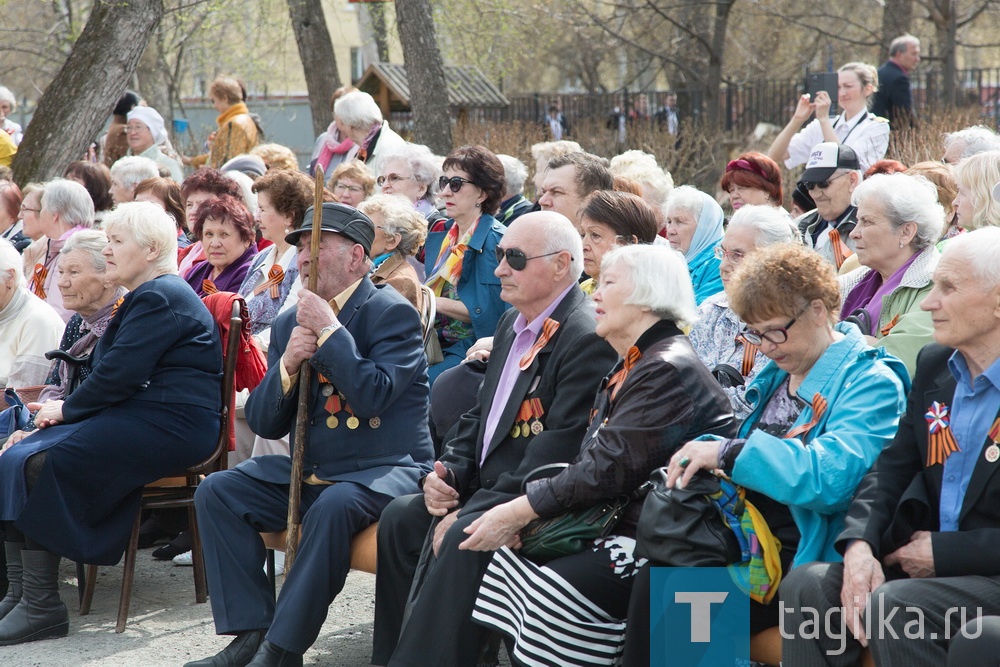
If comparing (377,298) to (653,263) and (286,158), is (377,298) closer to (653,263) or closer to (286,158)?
(653,263)

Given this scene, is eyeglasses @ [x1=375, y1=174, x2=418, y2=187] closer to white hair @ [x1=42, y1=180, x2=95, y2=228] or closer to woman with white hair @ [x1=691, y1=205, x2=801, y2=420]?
white hair @ [x1=42, y1=180, x2=95, y2=228]

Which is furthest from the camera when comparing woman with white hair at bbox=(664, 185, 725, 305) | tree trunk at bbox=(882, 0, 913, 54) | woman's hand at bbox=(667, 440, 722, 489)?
tree trunk at bbox=(882, 0, 913, 54)

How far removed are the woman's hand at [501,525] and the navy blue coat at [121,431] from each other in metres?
1.87

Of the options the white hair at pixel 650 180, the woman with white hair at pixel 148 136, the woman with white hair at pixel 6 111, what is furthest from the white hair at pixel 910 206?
the woman with white hair at pixel 6 111

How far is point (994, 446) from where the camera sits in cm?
312

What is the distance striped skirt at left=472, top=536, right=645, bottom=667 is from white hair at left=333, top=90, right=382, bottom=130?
18.3 feet

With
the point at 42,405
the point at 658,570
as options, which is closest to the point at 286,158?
the point at 42,405

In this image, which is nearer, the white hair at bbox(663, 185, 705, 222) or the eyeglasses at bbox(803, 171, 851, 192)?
the white hair at bbox(663, 185, 705, 222)

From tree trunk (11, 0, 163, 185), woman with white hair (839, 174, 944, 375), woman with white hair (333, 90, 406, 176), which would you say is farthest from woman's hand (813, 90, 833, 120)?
tree trunk (11, 0, 163, 185)

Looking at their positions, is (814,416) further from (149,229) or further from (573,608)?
(149,229)

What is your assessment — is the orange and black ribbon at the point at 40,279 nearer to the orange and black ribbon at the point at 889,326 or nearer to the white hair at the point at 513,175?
the white hair at the point at 513,175

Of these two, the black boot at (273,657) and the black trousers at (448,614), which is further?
the black boot at (273,657)

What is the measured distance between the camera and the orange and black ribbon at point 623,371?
3803 millimetres

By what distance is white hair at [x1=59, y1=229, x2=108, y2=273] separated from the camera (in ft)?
17.9
